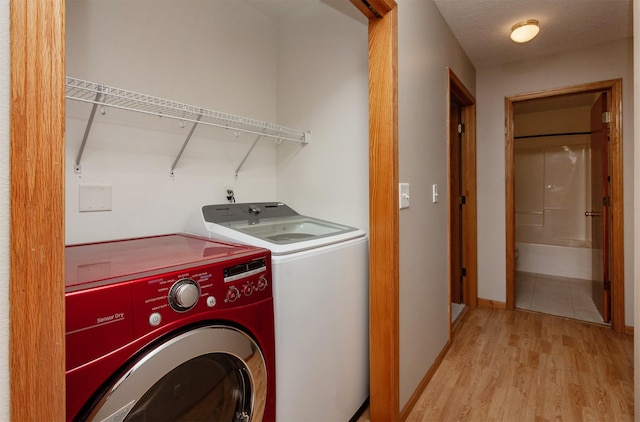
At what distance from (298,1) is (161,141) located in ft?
4.04

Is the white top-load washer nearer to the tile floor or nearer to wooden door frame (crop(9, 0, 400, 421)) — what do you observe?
wooden door frame (crop(9, 0, 400, 421))

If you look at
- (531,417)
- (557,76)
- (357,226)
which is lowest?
(531,417)

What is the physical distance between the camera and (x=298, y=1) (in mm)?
2014

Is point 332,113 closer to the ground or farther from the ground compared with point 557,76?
closer to the ground

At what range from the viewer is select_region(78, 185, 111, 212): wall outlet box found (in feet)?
4.39

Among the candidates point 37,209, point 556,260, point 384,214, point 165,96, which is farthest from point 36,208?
point 556,260

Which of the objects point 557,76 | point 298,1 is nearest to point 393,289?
point 298,1

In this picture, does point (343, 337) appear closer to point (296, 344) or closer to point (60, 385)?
point (296, 344)

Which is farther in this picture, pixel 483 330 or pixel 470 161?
pixel 470 161

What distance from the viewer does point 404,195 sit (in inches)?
63.0

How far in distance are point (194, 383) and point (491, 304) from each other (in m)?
2.96

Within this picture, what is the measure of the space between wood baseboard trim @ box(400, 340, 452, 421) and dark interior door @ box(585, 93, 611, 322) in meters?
1.59

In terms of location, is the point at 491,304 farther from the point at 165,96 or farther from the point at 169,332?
the point at 165,96

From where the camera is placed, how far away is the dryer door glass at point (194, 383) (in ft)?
2.54
